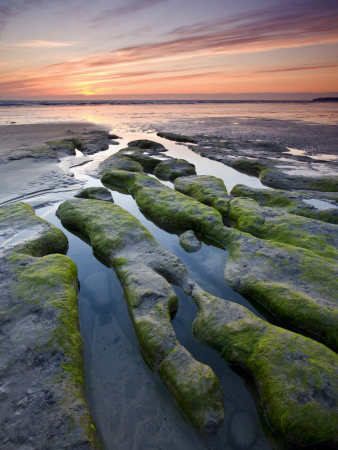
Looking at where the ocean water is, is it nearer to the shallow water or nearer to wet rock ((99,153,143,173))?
the shallow water

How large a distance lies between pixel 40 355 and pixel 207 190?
27.4 ft

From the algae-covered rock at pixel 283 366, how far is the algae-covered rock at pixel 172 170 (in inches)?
397

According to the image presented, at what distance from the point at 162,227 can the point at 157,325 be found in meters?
4.75

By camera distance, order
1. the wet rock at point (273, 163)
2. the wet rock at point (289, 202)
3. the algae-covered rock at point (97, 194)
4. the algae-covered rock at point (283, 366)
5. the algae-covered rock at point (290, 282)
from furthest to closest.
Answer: the wet rock at point (273, 163) → the algae-covered rock at point (97, 194) → the wet rock at point (289, 202) → the algae-covered rock at point (290, 282) → the algae-covered rock at point (283, 366)

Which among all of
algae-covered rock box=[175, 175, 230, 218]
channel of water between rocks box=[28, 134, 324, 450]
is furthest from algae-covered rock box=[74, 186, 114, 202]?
channel of water between rocks box=[28, 134, 324, 450]

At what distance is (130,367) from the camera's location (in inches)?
158

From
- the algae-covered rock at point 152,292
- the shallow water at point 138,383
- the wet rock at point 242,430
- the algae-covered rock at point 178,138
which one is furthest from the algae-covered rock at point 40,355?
the algae-covered rock at point 178,138

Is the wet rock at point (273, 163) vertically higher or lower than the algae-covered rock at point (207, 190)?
lower

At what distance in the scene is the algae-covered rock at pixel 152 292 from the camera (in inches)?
133

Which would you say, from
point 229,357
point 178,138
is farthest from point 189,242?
point 178,138

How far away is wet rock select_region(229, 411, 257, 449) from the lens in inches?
123

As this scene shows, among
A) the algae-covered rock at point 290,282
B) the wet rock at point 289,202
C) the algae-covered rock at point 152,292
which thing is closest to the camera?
the algae-covered rock at point 152,292

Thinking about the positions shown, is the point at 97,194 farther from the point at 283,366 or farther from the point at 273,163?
the point at 273,163

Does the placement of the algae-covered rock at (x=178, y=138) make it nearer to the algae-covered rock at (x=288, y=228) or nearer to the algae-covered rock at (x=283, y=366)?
the algae-covered rock at (x=288, y=228)
